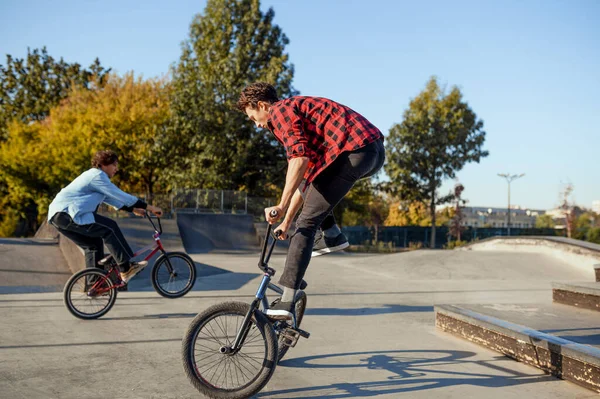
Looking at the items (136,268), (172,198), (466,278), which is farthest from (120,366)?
(172,198)

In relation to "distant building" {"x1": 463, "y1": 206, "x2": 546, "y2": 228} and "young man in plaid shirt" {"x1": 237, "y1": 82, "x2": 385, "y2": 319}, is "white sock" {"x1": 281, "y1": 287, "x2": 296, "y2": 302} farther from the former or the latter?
"distant building" {"x1": 463, "y1": 206, "x2": 546, "y2": 228}

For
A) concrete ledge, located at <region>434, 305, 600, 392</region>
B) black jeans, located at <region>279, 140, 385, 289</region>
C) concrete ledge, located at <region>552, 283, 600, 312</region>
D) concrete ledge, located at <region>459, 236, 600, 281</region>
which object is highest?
black jeans, located at <region>279, 140, 385, 289</region>

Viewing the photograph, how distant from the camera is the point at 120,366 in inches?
148

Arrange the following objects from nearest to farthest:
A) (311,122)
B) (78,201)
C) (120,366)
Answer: (311,122)
(120,366)
(78,201)

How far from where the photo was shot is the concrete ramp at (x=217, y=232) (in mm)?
20281

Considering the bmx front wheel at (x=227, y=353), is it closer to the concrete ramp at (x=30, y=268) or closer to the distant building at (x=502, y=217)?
the concrete ramp at (x=30, y=268)

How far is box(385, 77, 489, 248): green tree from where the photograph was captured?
125 feet

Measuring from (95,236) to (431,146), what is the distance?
34.4 m

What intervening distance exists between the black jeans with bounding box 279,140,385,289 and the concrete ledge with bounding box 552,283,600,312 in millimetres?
3175

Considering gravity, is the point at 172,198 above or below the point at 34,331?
above

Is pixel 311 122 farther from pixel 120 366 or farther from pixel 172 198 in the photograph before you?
pixel 172 198

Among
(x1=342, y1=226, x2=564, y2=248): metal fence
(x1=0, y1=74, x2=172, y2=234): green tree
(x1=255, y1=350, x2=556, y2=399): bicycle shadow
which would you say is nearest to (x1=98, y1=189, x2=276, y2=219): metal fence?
(x1=0, y1=74, x2=172, y2=234): green tree

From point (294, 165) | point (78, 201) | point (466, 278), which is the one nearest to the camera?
point (294, 165)

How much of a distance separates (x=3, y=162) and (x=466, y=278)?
3229 centimetres
